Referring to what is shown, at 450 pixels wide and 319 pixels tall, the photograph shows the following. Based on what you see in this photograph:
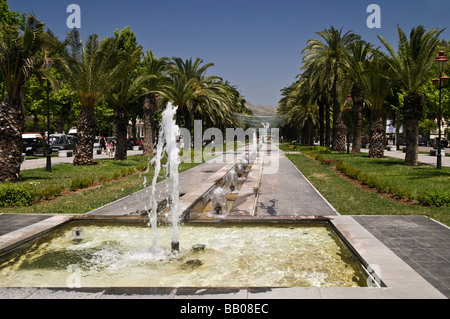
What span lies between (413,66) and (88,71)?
16.7 meters

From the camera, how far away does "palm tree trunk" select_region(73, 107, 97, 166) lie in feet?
69.6

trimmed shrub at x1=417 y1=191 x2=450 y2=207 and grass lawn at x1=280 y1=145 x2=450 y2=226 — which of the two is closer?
grass lawn at x1=280 y1=145 x2=450 y2=226

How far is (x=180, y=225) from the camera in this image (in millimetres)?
7961

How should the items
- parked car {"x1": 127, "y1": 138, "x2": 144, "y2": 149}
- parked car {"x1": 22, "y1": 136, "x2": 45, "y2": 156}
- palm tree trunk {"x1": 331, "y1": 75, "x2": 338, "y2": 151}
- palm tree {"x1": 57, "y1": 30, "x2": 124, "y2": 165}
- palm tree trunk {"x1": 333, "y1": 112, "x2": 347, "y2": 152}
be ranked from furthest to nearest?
1. parked car {"x1": 127, "y1": 138, "x2": 144, "y2": 149}
2. palm tree trunk {"x1": 333, "y1": 112, "x2": 347, "y2": 152}
3. parked car {"x1": 22, "y1": 136, "x2": 45, "y2": 156}
4. palm tree trunk {"x1": 331, "y1": 75, "x2": 338, "y2": 151}
5. palm tree {"x1": 57, "y1": 30, "x2": 124, "y2": 165}

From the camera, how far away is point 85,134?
21.3 metres

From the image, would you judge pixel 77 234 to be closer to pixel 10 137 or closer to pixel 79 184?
pixel 79 184

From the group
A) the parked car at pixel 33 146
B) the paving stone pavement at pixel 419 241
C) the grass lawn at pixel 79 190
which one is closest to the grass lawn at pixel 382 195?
the paving stone pavement at pixel 419 241

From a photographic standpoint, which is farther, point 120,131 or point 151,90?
point 151,90

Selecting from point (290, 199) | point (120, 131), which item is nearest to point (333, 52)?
point (120, 131)

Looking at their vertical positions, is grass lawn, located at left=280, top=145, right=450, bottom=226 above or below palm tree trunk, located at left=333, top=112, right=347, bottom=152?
below

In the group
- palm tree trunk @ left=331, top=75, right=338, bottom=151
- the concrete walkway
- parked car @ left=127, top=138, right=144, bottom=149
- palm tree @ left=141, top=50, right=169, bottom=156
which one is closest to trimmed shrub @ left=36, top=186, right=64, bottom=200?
the concrete walkway

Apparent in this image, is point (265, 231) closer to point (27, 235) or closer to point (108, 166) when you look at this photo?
point (27, 235)

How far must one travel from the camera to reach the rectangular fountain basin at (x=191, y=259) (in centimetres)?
495

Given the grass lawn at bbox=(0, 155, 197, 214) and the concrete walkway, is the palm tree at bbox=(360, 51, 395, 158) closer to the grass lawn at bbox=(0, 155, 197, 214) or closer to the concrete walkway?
the concrete walkway
